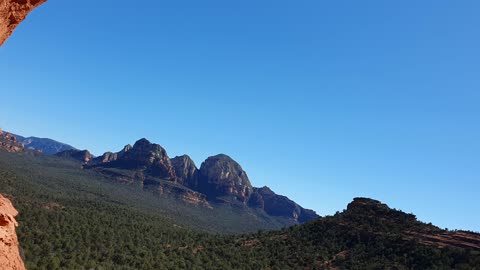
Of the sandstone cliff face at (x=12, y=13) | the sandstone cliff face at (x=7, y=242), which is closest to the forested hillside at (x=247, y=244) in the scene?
the sandstone cliff face at (x=7, y=242)

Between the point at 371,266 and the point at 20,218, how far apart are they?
76261 millimetres

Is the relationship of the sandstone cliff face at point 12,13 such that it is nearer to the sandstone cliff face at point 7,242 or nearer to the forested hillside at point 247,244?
the sandstone cliff face at point 7,242

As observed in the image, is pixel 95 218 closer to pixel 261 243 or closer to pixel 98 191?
pixel 261 243

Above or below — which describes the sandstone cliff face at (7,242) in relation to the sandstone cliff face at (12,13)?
below

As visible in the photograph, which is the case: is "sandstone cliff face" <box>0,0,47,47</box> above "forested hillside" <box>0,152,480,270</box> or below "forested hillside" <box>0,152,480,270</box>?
above

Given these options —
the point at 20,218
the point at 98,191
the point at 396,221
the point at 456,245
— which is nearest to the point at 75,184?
the point at 98,191

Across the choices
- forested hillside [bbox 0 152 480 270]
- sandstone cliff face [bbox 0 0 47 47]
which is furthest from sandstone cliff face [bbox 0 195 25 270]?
forested hillside [bbox 0 152 480 270]

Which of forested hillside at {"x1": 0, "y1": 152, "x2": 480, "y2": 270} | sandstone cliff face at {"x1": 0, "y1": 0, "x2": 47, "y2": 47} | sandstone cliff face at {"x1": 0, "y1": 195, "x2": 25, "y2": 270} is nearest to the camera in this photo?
sandstone cliff face at {"x1": 0, "y1": 0, "x2": 47, "y2": 47}

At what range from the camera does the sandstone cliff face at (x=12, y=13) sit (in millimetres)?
13424

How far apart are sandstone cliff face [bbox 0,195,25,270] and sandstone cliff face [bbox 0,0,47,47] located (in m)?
6.69

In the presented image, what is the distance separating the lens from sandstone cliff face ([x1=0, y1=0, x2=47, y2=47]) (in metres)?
13.4

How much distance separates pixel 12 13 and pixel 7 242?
28.8 feet

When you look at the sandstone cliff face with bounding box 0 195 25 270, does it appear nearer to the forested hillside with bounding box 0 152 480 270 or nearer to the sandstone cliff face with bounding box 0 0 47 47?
the sandstone cliff face with bounding box 0 0 47 47

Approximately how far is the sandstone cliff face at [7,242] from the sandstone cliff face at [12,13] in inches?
263
